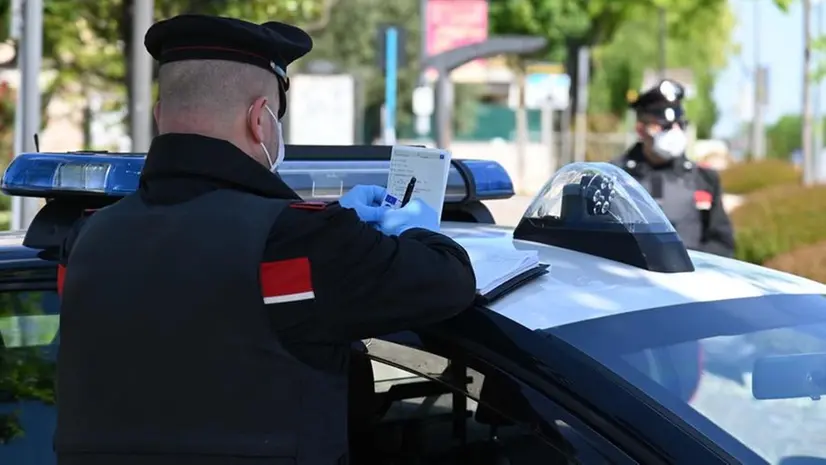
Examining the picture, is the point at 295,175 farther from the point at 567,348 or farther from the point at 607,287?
the point at 567,348

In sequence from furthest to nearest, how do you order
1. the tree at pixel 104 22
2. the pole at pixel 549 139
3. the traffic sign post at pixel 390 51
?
1. the pole at pixel 549 139
2. the traffic sign post at pixel 390 51
3. the tree at pixel 104 22

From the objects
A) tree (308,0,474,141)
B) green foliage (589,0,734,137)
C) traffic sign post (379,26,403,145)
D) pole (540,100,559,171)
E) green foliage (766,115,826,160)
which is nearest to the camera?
traffic sign post (379,26,403,145)

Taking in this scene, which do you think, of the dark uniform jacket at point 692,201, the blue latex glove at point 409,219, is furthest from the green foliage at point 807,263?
the blue latex glove at point 409,219

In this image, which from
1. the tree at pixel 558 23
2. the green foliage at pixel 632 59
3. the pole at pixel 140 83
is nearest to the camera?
the pole at pixel 140 83

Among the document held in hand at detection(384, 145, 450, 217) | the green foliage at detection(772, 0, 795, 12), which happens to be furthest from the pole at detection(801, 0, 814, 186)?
the document held in hand at detection(384, 145, 450, 217)

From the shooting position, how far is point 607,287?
206cm

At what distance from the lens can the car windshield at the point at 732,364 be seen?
1847 millimetres

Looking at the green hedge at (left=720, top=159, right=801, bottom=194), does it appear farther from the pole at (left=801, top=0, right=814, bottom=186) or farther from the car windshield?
the car windshield

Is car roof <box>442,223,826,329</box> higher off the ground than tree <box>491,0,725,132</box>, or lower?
lower

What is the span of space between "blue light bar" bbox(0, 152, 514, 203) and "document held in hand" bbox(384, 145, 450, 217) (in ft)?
2.00

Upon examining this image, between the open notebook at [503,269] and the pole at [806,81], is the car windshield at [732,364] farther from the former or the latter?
the pole at [806,81]

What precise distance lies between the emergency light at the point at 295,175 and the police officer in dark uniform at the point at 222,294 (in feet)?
2.06

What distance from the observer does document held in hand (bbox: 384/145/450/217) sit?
2041 millimetres

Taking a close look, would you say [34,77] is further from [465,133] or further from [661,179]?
[465,133]
